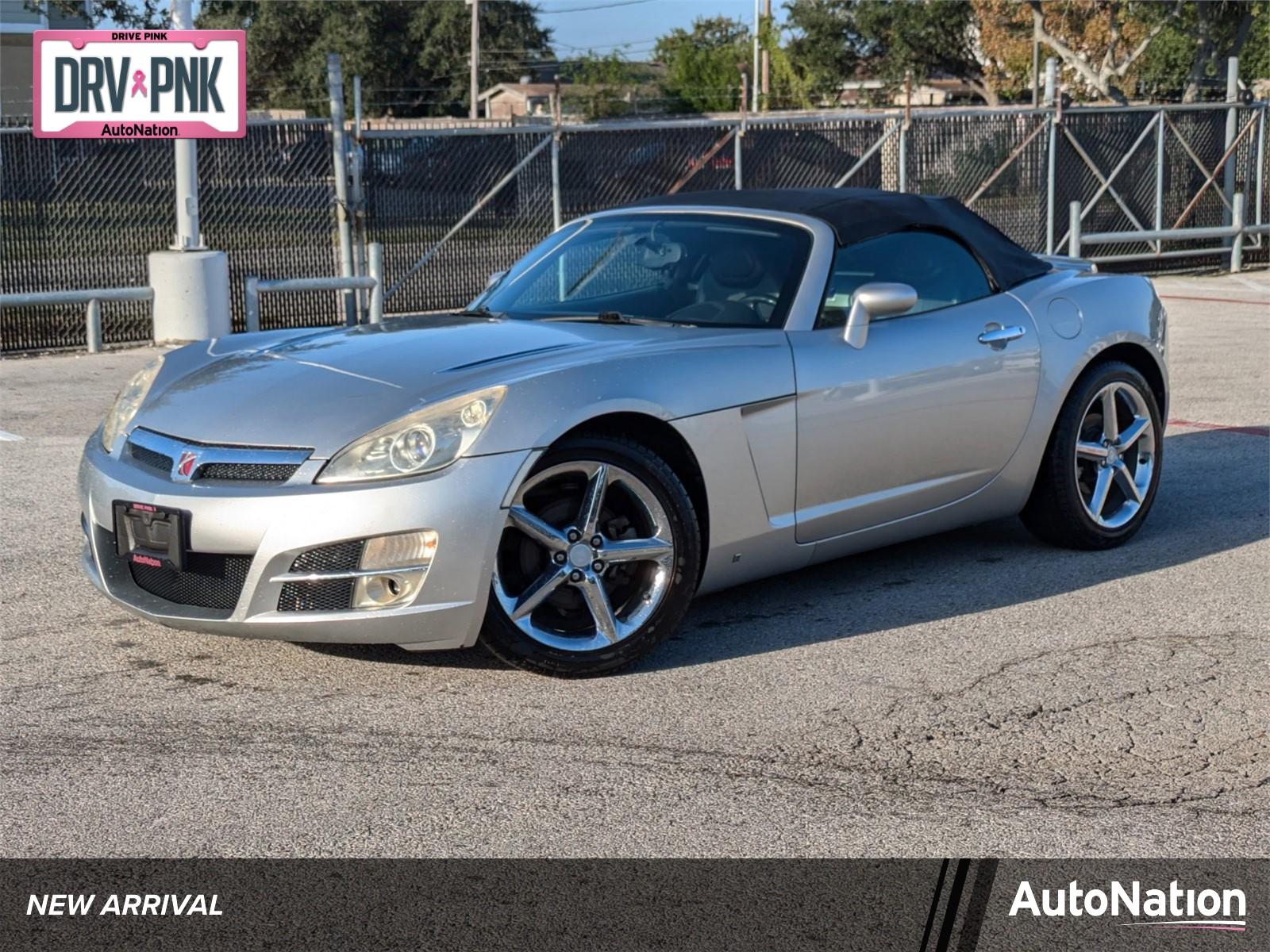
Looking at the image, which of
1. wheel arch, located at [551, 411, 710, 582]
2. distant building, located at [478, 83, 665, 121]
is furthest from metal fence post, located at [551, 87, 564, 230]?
distant building, located at [478, 83, 665, 121]

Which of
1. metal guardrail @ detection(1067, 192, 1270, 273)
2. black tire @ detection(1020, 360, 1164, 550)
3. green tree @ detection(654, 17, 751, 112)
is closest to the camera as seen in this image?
black tire @ detection(1020, 360, 1164, 550)

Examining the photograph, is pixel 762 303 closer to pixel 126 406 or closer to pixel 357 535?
pixel 357 535

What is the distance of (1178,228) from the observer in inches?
797

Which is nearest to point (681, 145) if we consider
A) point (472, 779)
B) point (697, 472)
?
point (697, 472)

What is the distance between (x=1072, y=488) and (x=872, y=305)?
1402 mm

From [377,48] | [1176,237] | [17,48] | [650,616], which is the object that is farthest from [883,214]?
[377,48]

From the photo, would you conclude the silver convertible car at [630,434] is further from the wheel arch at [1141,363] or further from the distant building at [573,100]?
the distant building at [573,100]

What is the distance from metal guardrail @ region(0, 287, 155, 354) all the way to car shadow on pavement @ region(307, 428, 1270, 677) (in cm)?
921

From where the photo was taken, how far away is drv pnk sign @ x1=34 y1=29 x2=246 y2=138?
1486 cm

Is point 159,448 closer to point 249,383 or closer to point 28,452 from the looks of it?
point 249,383

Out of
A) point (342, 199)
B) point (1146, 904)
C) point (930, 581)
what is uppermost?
point (342, 199)

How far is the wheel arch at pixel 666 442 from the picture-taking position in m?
4.99

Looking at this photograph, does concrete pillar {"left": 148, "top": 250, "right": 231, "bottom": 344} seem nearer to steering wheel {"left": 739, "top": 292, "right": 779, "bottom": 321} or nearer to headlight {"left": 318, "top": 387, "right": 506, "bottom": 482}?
steering wheel {"left": 739, "top": 292, "right": 779, "bottom": 321}

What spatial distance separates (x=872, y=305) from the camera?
18.2 ft
